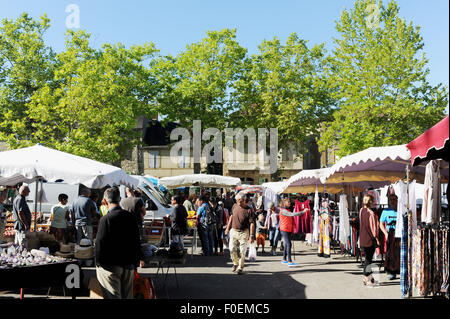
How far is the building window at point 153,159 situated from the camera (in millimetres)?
56688

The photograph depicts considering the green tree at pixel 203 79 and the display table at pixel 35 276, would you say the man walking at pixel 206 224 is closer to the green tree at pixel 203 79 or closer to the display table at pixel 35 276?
the display table at pixel 35 276

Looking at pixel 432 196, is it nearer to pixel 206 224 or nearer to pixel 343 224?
pixel 343 224

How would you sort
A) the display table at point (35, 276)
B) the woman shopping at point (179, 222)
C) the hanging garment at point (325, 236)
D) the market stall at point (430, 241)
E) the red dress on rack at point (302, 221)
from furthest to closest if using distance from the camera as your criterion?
the red dress on rack at point (302, 221) → the hanging garment at point (325, 236) → the woman shopping at point (179, 222) → the market stall at point (430, 241) → the display table at point (35, 276)

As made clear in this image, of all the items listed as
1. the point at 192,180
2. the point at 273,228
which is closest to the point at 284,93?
the point at 192,180

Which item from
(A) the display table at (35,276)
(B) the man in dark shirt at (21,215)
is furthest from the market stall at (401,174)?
(B) the man in dark shirt at (21,215)

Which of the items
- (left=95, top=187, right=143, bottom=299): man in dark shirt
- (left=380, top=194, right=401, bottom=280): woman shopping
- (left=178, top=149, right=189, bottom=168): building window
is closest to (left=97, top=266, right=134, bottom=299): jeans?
(left=95, top=187, right=143, bottom=299): man in dark shirt

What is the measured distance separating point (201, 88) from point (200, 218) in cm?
2267

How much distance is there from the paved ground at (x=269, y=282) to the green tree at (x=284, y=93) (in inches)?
972

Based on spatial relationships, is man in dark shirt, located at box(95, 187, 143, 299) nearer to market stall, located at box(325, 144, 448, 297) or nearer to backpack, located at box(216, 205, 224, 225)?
market stall, located at box(325, 144, 448, 297)

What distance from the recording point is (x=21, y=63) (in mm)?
34438

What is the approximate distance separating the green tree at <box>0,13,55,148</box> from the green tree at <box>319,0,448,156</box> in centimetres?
2098

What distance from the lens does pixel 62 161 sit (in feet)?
31.5
